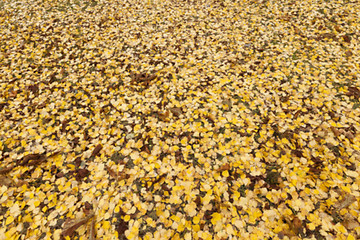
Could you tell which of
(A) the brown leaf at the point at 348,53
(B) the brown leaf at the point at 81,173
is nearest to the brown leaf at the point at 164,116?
(B) the brown leaf at the point at 81,173

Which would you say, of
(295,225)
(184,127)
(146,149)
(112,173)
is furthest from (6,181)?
(295,225)

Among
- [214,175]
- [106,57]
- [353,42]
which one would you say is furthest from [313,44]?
[106,57]

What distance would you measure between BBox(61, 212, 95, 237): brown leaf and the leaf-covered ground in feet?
0.06

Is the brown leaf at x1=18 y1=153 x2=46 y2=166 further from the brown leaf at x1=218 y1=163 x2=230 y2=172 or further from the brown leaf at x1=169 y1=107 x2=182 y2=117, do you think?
the brown leaf at x1=218 y1=163 x2=230 y2=172

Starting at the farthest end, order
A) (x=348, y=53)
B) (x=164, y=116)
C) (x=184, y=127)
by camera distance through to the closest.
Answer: (x=348, y=53)
(x=164, y=116)
(x=184, y=127)

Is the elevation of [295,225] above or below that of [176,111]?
below

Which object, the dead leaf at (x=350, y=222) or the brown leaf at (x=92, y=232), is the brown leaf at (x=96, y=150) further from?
the dead leaf at (x=350, y=222)

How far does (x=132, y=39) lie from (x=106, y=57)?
125cm

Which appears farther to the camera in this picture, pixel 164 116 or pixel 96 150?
pixel 164 116

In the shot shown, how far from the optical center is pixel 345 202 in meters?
3.15

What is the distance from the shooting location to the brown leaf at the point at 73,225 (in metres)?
3.07

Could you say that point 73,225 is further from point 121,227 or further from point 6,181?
point 6,181

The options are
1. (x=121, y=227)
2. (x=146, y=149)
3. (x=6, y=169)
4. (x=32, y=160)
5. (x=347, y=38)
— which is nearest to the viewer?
(x=121, y=227)

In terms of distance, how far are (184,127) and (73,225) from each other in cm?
266
